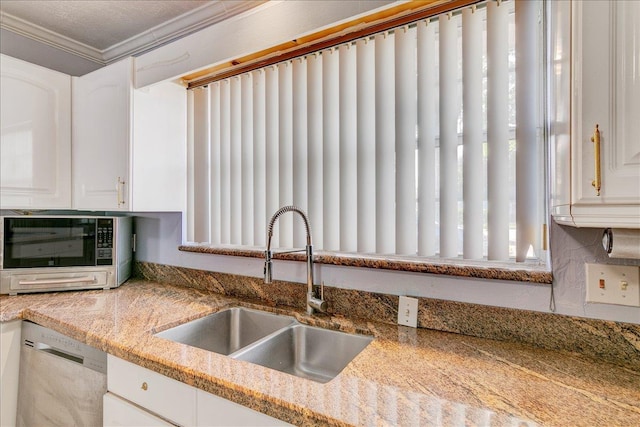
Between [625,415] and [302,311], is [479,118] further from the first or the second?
[302,311]

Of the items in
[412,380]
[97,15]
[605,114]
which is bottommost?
[412,380]

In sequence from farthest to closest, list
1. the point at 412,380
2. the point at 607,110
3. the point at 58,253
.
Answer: the point at 58,253, the point at 412,380, the point at 607,110

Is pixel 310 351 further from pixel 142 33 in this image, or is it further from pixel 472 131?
pixel 142 33

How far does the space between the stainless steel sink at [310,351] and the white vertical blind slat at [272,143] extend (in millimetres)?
483

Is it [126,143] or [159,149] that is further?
[159,149]

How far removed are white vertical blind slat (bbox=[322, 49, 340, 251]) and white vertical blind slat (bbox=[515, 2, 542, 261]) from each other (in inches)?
26.4

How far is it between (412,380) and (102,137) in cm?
180

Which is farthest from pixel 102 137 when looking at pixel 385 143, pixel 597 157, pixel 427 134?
pixel 597 157

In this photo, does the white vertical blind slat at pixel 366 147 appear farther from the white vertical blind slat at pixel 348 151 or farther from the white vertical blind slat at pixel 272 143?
the white vertical blind slat at pixel 272 143

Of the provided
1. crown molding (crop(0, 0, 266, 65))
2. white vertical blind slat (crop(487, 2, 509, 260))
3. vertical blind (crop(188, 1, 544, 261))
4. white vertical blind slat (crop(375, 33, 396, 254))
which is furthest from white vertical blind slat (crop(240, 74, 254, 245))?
white vertical blind slat (crop(487, 2, 509, 260))

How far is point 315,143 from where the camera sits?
1471mm

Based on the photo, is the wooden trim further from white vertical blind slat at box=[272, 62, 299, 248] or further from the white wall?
the white wall

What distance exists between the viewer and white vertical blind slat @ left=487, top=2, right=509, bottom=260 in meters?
1.10

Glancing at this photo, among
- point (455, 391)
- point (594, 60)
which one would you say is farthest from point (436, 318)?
point (594, 60)
